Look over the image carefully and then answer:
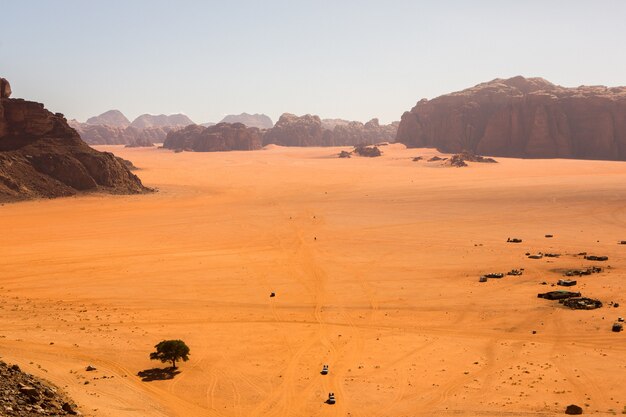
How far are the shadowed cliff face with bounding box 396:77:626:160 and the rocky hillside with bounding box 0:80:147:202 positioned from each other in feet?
272

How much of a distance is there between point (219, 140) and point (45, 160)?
10330 cm

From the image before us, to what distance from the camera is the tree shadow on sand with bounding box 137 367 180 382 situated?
19.5 m

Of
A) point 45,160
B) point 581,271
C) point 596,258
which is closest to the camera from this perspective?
point 581,271

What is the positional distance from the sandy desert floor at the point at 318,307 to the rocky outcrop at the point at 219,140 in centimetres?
10847

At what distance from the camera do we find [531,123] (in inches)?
4705

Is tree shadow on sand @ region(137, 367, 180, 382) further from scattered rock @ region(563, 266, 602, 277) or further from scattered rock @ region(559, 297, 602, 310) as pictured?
scattered rock @ region(563, 266, 602, 277)

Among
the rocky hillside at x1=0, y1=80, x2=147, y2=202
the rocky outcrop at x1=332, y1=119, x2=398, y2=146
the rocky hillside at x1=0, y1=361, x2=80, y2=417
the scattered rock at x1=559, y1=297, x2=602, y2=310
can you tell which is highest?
the rocky outcrop at x1=332, y1=119, x2=398, y2=146

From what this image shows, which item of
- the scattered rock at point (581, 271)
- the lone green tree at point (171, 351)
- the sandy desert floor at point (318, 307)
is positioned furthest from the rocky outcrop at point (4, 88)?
the scattered rock at point (581, 271)

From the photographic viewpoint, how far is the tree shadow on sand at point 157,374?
19531mm

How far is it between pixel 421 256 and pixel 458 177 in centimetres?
5247

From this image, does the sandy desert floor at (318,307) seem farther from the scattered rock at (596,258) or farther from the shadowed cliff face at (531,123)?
the shadowed cliff face at (531,123)

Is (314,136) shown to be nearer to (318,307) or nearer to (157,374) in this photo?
(318,307)

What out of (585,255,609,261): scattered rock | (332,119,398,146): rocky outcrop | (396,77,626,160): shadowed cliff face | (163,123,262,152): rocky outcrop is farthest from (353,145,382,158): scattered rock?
(585,255,609,261): scattered rock

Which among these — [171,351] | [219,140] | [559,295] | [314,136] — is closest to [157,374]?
[171,351]
